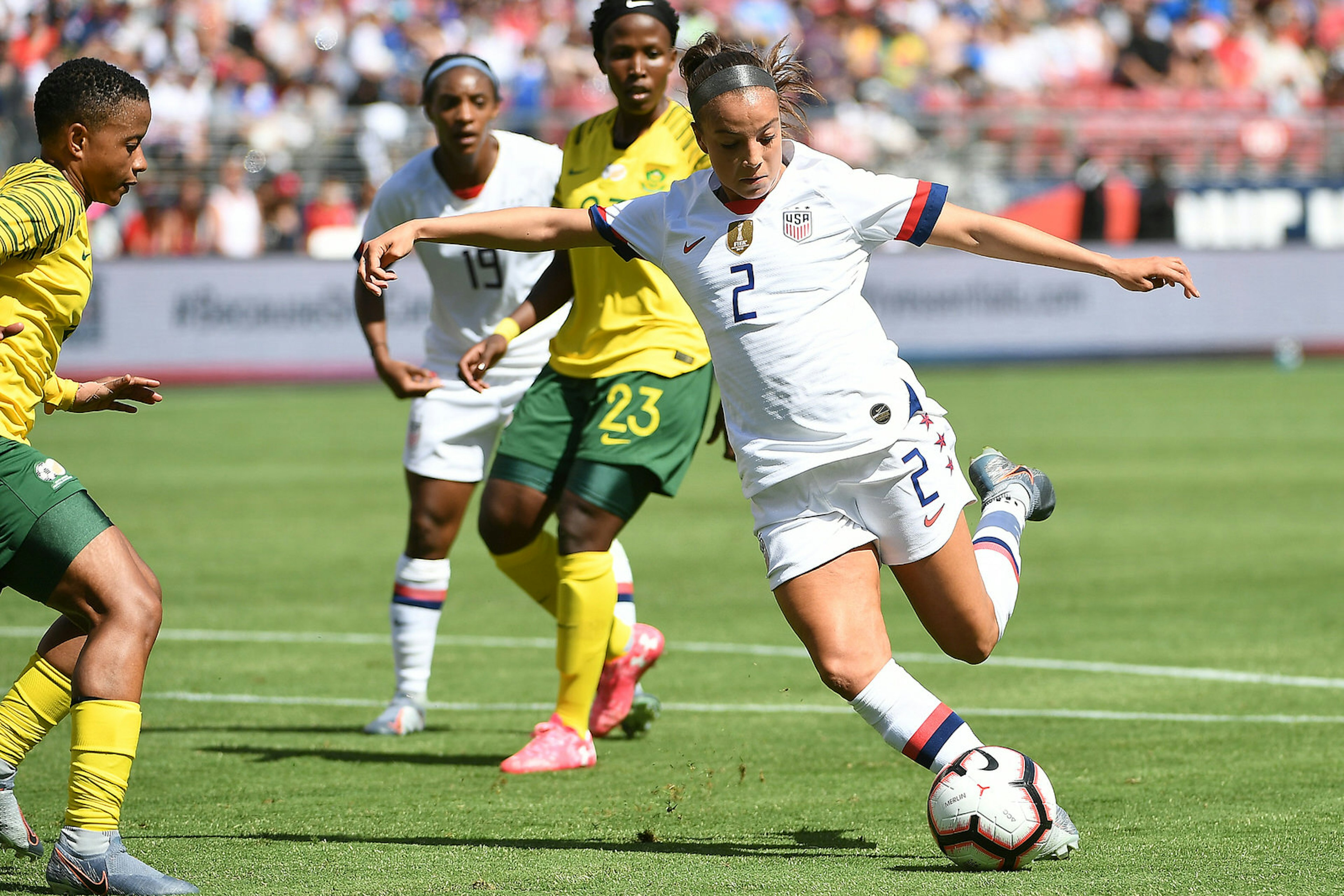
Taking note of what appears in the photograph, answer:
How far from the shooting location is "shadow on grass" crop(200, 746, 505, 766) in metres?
6.36

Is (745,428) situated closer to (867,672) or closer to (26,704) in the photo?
(867,672)

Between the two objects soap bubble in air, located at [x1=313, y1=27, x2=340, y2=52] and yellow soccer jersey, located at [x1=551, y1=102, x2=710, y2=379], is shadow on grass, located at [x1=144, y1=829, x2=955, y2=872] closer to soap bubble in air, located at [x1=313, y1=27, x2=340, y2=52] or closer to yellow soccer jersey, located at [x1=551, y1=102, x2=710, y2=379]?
yellow soccer jersey, located at [x1=551, y1=102, x2=710, y2=379]

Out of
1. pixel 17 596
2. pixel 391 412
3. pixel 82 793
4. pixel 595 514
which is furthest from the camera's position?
pixel 391 412

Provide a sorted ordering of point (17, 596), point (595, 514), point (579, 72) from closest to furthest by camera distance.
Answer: point (595, 514)
point (17, 596)
point (579, 72)

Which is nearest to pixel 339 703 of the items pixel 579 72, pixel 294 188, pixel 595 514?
pixel 595 514

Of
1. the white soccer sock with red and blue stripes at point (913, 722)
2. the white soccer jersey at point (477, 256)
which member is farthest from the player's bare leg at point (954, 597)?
the white soccer jersey at point (477, 256)

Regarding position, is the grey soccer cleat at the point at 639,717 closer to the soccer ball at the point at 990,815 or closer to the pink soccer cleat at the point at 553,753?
the pink soccer cleat at the point at 553,753

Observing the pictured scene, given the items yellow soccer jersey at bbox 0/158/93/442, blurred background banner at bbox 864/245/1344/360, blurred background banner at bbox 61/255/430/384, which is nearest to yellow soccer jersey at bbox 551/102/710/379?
yellow soccer jersey at bbox 0/158/93/442

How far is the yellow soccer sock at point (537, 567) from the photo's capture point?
22.9 feet

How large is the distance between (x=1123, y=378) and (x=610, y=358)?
16.8 m

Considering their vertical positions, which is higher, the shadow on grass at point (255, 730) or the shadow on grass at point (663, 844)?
the shadow on grass at point (663, 844)

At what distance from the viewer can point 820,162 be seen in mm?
4977

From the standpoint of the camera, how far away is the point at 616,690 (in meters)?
6.69

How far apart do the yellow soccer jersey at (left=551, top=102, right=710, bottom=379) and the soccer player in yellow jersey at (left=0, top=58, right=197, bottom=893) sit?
2.14m
